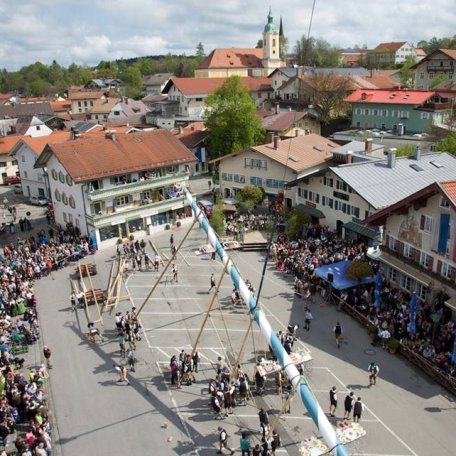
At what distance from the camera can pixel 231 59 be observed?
424 ft

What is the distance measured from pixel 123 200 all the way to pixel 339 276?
21237mm

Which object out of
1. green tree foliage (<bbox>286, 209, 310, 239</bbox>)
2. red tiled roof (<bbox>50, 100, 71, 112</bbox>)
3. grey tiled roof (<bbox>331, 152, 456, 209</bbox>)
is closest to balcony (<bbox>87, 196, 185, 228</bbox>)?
green tree foliage (<bbox>286, 209, 310, 239</bbox>)

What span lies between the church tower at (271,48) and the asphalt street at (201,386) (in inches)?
4310

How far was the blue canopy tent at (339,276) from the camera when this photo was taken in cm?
3064

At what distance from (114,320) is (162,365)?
20.6 feet

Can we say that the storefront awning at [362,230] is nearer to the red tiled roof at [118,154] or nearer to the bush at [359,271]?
the bush at [359,271]

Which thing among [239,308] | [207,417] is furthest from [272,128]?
[207,417]

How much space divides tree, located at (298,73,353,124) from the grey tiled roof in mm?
42952

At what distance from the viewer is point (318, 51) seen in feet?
416

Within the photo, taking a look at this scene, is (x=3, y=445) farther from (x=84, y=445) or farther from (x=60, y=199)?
(x=60, y=199)

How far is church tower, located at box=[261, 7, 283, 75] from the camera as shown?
13238 cm

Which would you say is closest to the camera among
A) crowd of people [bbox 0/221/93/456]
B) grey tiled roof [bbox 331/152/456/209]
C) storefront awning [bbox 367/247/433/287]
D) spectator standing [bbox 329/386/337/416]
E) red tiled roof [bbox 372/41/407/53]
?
crowd of people [bbox 0/221/93/456]

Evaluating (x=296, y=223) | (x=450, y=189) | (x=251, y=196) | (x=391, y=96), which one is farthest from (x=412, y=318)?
(x=391, y=96)

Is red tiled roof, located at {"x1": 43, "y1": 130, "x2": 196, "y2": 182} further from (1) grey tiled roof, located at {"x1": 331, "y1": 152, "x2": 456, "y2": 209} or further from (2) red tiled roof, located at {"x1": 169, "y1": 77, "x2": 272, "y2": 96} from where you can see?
(2) red tiled roof, located at {"x1": 169, "y1": 77, "x2": 272, "y2": 96}
